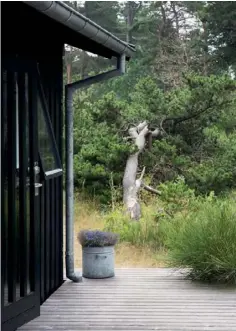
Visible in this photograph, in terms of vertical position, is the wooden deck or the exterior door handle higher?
the exterior door handle

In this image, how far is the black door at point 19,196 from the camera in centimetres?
346

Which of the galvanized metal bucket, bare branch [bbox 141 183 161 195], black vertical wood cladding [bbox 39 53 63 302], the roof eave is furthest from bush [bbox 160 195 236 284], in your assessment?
bare branch [bbox 141 183 161 195]

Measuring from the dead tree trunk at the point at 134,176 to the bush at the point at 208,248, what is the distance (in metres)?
3.23

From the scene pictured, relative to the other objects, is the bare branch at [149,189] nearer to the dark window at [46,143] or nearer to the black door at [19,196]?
the dark window at [46,143]

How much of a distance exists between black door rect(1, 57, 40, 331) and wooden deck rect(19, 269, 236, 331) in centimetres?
22

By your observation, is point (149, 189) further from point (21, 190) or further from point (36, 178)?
point (21, 190)

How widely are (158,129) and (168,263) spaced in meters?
5.84

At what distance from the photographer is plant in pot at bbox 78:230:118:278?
16.9 feet

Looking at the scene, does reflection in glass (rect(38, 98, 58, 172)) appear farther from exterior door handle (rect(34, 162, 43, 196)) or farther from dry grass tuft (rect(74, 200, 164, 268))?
dry grass tuft (rect(74, 200, 164, 268))

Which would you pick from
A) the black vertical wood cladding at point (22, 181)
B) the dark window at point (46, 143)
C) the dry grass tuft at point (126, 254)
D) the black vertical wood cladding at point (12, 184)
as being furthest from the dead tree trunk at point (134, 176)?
the black vertical wood cladding at point (12, 184)

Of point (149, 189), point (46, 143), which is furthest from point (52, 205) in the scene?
point (149, 189)

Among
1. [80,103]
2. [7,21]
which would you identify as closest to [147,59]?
Result: [80,103]

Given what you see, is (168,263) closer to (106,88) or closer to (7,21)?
(7,21)

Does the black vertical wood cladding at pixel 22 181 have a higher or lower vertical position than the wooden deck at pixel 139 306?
higher
